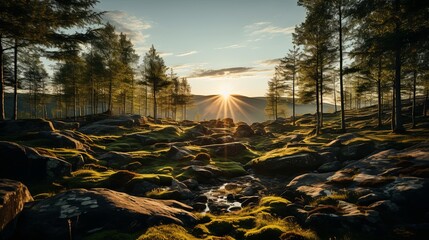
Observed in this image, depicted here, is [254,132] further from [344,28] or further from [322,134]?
[344,28]

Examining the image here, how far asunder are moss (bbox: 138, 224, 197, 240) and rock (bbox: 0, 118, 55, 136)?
25.9 m

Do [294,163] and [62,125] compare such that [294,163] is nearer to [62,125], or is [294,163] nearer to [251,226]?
[251,226]

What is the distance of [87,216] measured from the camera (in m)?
11.0

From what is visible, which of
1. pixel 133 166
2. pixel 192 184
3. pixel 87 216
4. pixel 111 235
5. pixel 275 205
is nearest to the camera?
pixel 111 235

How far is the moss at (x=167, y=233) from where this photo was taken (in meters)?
9.95

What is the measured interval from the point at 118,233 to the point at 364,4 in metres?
29.9

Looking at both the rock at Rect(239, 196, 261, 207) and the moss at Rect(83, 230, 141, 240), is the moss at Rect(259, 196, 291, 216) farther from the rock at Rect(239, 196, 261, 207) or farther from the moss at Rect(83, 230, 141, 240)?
the moss at Rect(83, 230, 141, 240)

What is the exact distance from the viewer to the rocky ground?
10.9 m

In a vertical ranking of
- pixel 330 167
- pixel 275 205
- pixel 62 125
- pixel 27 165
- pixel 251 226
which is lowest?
pixel 251 226

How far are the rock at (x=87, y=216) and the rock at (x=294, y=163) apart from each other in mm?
15212

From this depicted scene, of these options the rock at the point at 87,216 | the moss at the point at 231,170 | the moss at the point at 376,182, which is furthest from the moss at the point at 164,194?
the moss at the point at 376,182

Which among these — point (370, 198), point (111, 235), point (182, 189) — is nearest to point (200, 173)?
point (182, 189)

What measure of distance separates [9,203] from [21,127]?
2547 centimetres

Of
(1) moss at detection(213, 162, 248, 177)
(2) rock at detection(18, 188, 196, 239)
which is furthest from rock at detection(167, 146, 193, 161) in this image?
(2) rock at detection(18, 188, 196, 239)
